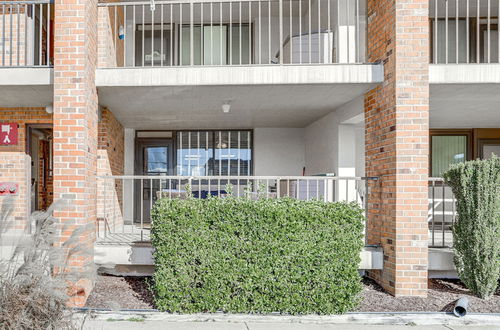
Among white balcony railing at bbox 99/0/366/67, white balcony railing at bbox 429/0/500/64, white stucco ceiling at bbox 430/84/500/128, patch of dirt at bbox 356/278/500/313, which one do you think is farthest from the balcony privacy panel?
patch of dirt at bbox 356/278/500/313

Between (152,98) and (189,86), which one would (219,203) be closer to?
(189,86)

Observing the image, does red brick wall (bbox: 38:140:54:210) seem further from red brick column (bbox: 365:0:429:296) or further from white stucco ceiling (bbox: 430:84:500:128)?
white stucco ceiling (bbox: 430:84:500:128)

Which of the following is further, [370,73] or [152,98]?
[152,98]

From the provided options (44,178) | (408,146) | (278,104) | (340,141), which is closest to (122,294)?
(278,104)

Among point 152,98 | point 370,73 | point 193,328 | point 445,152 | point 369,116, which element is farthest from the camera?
point 445,152

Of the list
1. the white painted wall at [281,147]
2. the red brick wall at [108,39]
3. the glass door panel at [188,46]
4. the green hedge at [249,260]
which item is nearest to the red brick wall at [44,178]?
the red brick wall at [108,39]

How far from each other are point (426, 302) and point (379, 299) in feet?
1.88

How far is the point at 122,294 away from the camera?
4848mm

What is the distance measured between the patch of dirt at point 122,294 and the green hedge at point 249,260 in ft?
1.63

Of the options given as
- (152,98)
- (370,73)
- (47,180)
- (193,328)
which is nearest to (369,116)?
(370,73)

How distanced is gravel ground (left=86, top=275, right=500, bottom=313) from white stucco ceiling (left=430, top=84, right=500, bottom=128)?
2.95 m

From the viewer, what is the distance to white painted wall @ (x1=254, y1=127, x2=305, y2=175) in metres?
9.20

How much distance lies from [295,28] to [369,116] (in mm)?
4264

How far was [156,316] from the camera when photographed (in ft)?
13.7
